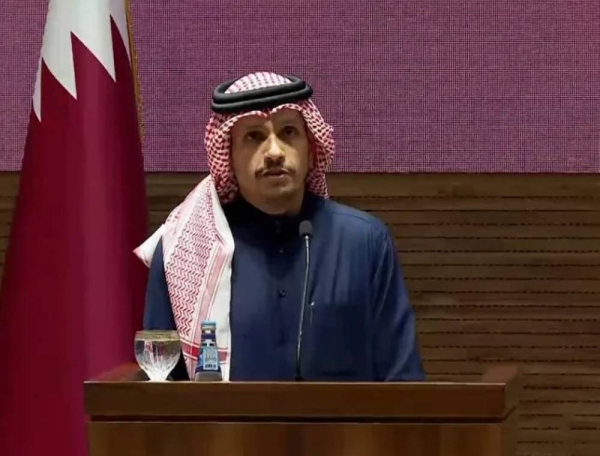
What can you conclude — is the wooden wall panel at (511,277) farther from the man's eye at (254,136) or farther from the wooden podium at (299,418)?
the wooden podium at (299,418)

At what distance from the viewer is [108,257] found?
2.12 meters

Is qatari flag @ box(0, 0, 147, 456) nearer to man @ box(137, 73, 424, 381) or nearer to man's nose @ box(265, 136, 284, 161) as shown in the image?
man @ box(137, 73, 424, 381)

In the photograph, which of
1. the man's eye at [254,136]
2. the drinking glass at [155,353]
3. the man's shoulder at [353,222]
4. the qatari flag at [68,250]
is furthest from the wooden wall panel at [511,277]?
the drinking glass at [155,353]

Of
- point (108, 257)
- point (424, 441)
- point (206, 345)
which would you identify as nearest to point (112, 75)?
point (108, 257)

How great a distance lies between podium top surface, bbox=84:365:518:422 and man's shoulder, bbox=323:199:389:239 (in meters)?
0.55

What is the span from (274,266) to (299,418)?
0.51 m

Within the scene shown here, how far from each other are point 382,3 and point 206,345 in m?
1.36

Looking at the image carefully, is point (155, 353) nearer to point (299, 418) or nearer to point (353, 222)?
point (299, 418)

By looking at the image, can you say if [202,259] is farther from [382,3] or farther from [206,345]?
[382,3]

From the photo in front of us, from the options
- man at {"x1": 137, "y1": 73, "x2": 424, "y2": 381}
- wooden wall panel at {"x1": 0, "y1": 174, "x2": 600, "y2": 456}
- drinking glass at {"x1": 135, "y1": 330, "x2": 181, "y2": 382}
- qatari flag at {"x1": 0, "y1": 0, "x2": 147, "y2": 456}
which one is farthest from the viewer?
wooden wall panel at {"x1": 0, "y1": 174, "x2": 600, "y2": 456}

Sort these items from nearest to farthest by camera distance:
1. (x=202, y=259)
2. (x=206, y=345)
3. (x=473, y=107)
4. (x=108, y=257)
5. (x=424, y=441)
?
(x=424, y=441), (x=206, y=345), (x=202, y=259), (x=108, y=257), (x=473, y=107)

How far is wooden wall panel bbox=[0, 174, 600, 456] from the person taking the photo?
261 cm

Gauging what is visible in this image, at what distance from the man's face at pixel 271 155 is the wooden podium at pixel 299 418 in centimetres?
53

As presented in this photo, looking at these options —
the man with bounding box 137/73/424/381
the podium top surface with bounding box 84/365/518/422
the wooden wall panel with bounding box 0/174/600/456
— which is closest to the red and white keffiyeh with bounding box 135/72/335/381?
the man with bounding box 137/73/424/381
